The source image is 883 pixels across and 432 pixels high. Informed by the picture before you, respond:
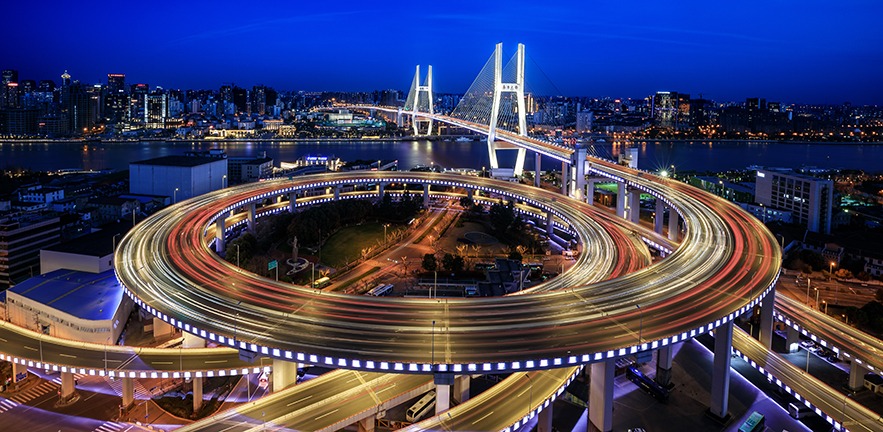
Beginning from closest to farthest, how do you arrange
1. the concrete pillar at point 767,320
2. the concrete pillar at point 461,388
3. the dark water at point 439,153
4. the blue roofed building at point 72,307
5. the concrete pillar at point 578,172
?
the concrete pillar at point 461,388, the concrete pillar at point 767,320, the blue roofed building at point 72,307, the concrete pillar at point 578,172, the dark water at point 439,153

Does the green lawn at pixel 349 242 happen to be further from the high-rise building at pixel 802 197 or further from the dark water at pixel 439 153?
the dark water at pixel 439 153

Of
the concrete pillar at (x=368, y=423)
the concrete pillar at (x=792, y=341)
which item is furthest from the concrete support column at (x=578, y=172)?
the concrete pillar at (x=368, y=423)

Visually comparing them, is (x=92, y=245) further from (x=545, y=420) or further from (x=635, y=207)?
(x=635, y=207)

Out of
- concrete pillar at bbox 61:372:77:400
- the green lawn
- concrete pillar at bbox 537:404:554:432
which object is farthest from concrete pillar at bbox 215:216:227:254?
concrete pillar at bbox 537:404:554:432

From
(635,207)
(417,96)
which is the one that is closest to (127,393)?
(635,207)

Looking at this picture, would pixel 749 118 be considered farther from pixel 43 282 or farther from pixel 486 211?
pixel 43 282

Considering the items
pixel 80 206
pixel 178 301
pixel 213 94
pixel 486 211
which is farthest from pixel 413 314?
pixel 213 94
